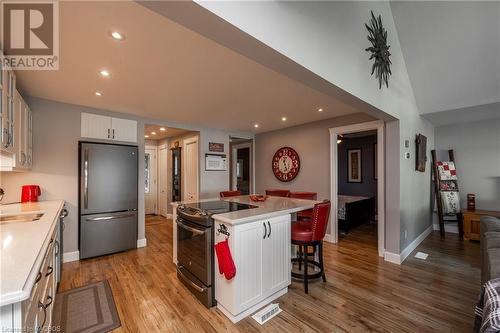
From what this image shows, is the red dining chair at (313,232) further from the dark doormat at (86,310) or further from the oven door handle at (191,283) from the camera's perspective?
the dark doormat at (86,310)

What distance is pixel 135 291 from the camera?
253 centimetres

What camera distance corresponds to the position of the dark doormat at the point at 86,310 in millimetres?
1950

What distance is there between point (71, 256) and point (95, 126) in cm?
205

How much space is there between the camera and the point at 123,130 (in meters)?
3.92

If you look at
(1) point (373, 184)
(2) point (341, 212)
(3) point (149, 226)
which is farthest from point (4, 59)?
(1) point (373, 184)

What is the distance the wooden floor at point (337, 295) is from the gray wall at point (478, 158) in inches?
60.2

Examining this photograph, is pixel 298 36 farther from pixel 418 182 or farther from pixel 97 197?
pixel 418 182

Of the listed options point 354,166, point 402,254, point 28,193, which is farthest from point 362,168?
point 28,193

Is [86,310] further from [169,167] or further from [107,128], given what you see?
[169,167]

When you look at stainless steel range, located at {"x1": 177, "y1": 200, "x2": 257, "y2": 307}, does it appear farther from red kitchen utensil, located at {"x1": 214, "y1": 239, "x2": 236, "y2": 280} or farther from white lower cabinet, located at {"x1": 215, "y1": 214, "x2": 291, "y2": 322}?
red kitchen utensil, located at {"x1": 214, "y1": 239, "x2": 236, "y2": 280}

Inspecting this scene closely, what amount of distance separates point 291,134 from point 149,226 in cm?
411

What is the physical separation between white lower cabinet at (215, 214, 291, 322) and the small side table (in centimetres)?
419

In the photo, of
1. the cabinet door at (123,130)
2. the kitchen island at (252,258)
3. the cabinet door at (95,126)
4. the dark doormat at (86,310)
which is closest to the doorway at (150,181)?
the cabinet door at (123,130)

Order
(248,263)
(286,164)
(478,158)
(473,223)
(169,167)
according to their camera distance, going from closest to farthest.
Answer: (248,263), (473,223), (478,158), (286,164), (169,167)
